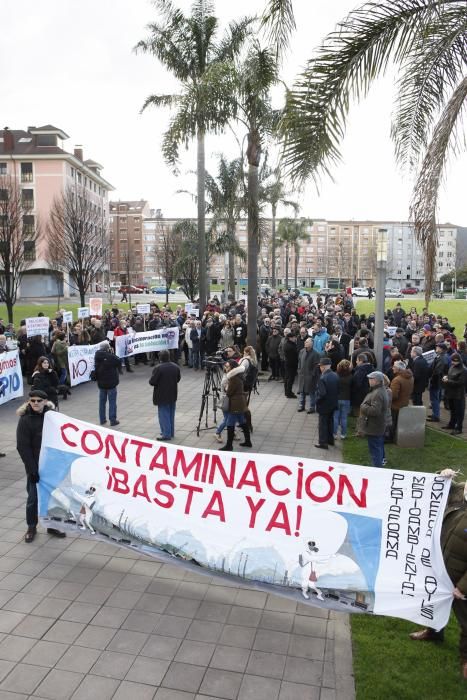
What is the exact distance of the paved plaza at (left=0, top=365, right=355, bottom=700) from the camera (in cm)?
426

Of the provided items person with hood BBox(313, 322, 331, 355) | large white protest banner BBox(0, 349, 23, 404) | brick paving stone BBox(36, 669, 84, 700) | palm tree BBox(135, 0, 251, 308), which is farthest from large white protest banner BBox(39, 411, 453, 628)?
palm tree BBox(135, 0, 251, 308)

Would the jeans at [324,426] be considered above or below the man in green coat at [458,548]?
below

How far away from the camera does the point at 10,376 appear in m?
13.4

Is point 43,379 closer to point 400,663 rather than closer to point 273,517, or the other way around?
point 273,517

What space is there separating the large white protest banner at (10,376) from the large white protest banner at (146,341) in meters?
4.31

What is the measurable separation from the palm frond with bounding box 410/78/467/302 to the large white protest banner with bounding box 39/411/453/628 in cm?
306

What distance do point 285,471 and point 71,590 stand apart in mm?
2534

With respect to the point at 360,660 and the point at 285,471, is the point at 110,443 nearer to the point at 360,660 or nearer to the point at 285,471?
the point at 285,471

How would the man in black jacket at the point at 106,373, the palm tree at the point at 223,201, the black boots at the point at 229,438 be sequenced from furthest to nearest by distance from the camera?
1. the palm tree at the point at 223,201
2. the man in black jacket at the point at 106,373
3. the black boots at the point at 229,438

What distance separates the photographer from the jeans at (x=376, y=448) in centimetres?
883

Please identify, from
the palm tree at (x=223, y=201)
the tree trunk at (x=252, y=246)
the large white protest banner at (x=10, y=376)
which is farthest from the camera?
the palm tree at (x=223, y=201)

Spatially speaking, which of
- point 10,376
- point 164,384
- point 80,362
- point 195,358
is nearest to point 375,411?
point 164,384

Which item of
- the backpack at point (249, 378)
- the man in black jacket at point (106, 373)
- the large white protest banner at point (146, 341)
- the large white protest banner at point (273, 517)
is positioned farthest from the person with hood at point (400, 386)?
the large white protest banner at point (146, 341)

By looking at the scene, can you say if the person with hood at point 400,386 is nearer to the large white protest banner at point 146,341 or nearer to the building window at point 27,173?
the large white protest banner at point 146,341
